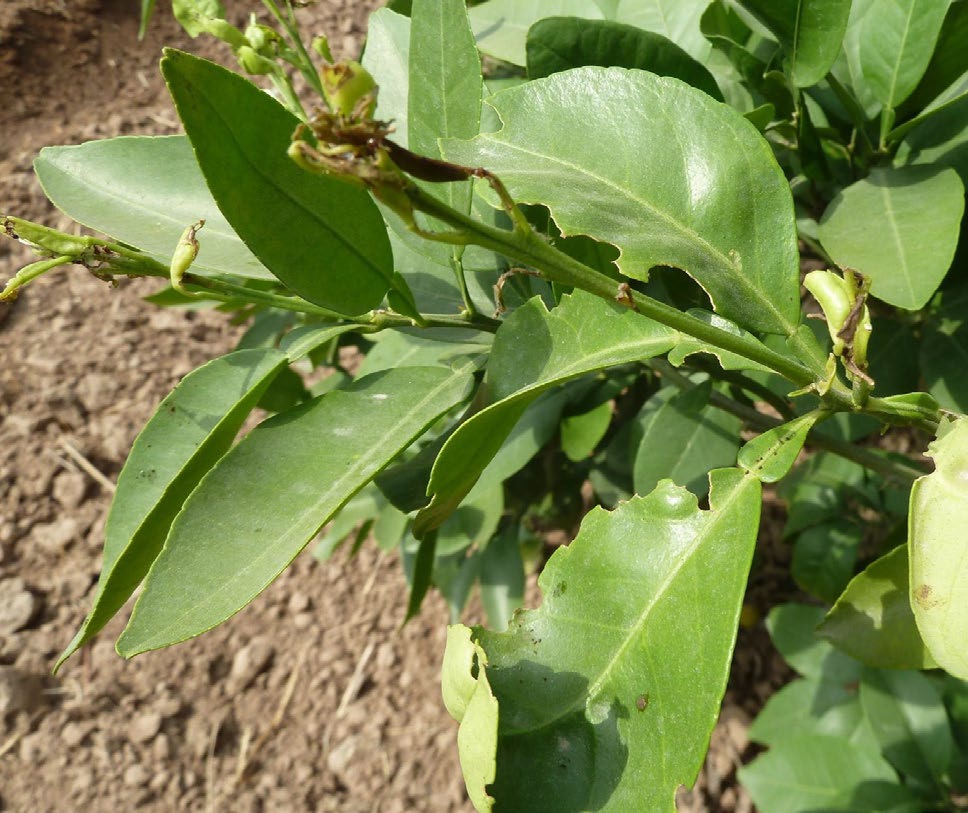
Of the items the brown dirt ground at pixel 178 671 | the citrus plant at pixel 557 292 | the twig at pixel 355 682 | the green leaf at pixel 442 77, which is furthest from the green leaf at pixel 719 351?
→ the twig at pixel 355 682

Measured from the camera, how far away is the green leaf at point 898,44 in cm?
91

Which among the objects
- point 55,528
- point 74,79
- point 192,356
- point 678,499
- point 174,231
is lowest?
point 55,528

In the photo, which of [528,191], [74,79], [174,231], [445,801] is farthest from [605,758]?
[74,79]

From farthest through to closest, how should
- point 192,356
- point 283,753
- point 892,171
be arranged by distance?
point 192,356, point 283,753, point 892,171

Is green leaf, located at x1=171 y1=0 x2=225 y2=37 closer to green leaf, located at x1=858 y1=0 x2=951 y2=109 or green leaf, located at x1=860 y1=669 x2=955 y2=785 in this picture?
green leaf, located at x1=858 y1=0 x2=951 y2=109

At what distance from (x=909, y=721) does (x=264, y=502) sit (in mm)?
1494

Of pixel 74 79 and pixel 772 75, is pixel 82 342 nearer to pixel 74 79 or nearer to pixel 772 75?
pixel 74 79

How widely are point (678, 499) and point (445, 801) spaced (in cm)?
183

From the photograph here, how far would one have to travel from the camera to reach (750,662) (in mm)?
2297

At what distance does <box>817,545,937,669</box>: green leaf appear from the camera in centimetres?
82

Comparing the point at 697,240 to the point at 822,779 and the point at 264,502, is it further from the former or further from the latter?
the point at 822,779

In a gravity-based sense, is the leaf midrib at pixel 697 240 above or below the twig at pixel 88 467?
above

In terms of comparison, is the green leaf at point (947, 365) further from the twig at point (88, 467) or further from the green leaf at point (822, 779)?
the twig at point (88, 467)

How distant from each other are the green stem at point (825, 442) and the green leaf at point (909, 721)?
550 mm
